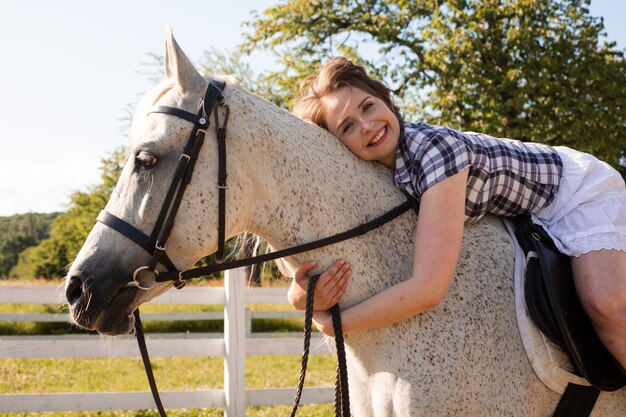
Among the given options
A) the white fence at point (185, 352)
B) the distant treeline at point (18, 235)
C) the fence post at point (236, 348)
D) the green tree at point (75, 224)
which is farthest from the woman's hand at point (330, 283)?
the distant treeline at point (18, 235)

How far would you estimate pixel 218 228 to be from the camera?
2.34m

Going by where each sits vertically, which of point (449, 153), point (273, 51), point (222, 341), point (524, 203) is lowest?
point (222, 341)

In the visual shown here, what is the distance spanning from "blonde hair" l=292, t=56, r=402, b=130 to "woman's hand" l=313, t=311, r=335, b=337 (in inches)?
32.6

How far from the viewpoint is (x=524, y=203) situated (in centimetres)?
261

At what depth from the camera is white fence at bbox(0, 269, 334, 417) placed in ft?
19.9

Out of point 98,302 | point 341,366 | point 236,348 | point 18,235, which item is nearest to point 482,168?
point 341,366

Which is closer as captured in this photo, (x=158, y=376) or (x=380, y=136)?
(x=380, y=136)

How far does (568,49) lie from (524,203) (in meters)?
15.2

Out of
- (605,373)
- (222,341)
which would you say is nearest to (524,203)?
(605,373)

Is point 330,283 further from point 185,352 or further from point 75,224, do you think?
point 75,224

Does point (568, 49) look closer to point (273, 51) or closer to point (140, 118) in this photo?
point (273, 51)

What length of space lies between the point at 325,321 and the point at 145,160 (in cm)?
91

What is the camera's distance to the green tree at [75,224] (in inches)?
1037

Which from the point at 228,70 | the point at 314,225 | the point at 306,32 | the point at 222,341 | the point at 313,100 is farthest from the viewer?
the point at 228,70
